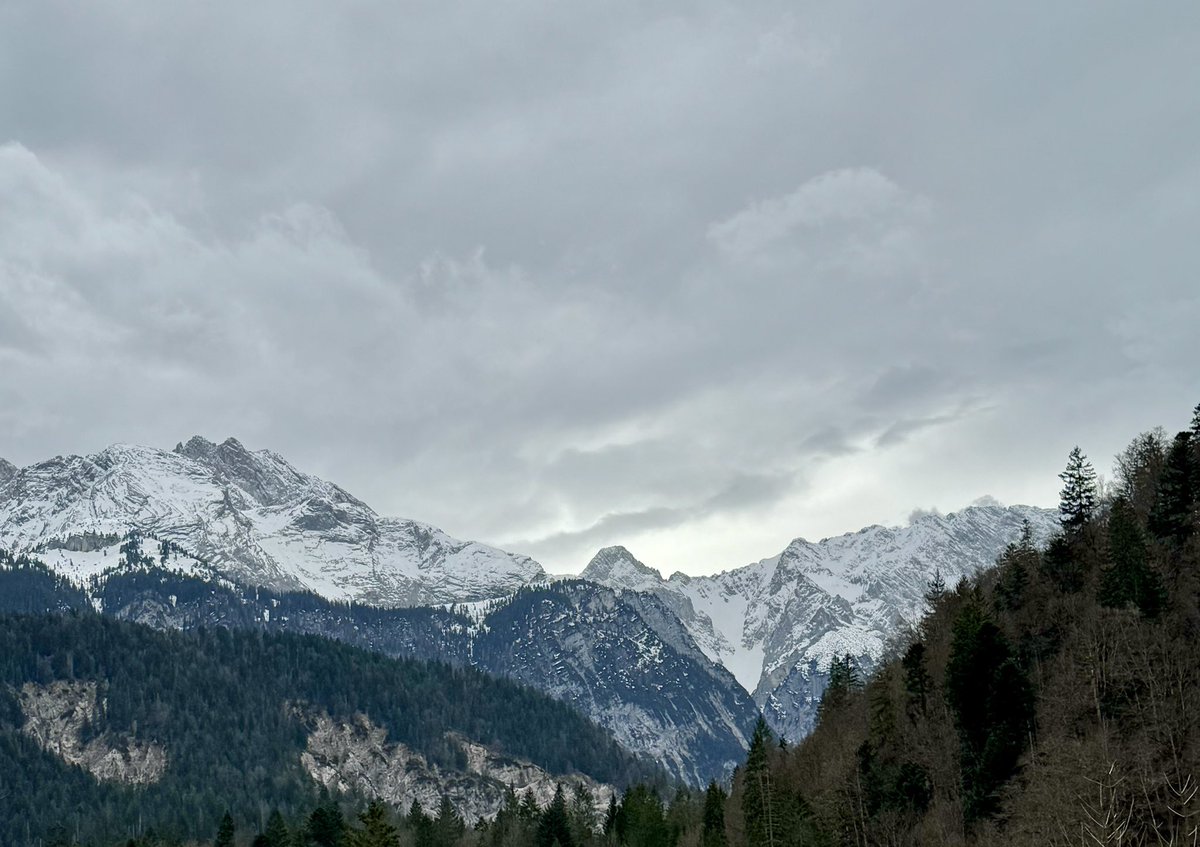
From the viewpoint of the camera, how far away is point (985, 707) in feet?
332

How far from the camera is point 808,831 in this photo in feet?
353

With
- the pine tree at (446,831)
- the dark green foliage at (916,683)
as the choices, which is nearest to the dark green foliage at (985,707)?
the dark green foliage at (916,683)

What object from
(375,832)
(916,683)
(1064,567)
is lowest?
(375,832)

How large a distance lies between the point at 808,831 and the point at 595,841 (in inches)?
3306

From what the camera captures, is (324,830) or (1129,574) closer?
(1129,574)

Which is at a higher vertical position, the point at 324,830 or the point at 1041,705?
the point at 1041,705

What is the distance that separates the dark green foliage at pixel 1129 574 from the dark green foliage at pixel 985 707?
31.4 ft

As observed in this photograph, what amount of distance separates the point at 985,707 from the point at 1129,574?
1539 cm

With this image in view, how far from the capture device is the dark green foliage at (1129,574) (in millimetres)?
97438

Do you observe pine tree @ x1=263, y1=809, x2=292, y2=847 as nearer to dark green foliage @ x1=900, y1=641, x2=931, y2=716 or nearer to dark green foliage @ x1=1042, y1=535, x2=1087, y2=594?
dark green foliage @ x1=900, y1=641, x2=931, y2=716

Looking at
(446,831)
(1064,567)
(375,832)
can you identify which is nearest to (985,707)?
(1064,567)

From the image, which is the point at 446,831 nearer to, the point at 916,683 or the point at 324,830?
the point at 324,830

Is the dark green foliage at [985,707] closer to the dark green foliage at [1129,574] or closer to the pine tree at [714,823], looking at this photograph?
the dark green foliage at [1129,574]

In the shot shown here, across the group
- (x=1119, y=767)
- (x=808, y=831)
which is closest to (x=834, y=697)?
(x=808, y=831)
